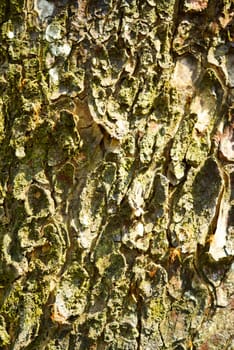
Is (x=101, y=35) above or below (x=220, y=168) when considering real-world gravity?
above

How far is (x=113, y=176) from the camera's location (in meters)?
1.32

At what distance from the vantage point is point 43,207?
1.33m

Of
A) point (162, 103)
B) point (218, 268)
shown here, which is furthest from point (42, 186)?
point (218, 268)

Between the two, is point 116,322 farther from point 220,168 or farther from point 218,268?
point 220,168

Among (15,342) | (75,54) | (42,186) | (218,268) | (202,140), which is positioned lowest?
(15,342)

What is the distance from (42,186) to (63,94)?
200mm

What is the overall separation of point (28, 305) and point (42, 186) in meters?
0.26

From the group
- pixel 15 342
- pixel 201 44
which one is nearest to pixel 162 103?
pixel 201 44

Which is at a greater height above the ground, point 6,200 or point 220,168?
point 220,168

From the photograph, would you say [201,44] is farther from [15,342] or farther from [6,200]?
[15,342]

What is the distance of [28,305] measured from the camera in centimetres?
133

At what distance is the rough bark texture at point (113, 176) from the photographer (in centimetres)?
132

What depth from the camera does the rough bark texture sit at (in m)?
1.32

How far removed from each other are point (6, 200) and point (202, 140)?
44 cm
